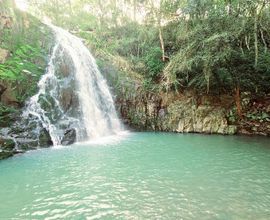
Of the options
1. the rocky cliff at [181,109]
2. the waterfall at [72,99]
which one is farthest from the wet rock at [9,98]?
the rocky cliff at [181,109]

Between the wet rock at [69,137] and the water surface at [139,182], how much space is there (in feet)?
2.22

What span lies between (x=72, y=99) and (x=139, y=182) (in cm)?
663

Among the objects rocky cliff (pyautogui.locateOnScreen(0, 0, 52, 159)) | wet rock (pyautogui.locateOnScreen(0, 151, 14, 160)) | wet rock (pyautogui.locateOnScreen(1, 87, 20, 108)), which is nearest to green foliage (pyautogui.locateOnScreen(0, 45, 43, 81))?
rocky cliff (pyautogui.locateOnScreen(0, 0, 52, 159))

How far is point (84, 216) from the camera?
4.78m

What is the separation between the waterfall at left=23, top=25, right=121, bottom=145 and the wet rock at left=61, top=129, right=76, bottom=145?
0.05 m

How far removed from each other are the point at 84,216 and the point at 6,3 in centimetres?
1073

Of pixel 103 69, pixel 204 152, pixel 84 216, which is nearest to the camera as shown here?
pixel 84 216

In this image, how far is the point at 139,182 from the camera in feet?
21.0

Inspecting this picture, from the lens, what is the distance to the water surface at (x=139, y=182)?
4.93 meters

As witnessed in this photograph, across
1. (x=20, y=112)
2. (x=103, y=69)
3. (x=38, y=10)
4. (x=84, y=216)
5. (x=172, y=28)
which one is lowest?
(x=84, y=216)

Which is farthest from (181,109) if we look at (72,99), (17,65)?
(17,65)

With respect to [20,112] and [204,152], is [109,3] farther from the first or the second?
[204,152]

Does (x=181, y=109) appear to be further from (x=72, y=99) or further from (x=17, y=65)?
(x=17, y=65)

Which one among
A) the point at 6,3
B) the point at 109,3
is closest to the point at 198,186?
the point at 6,3
